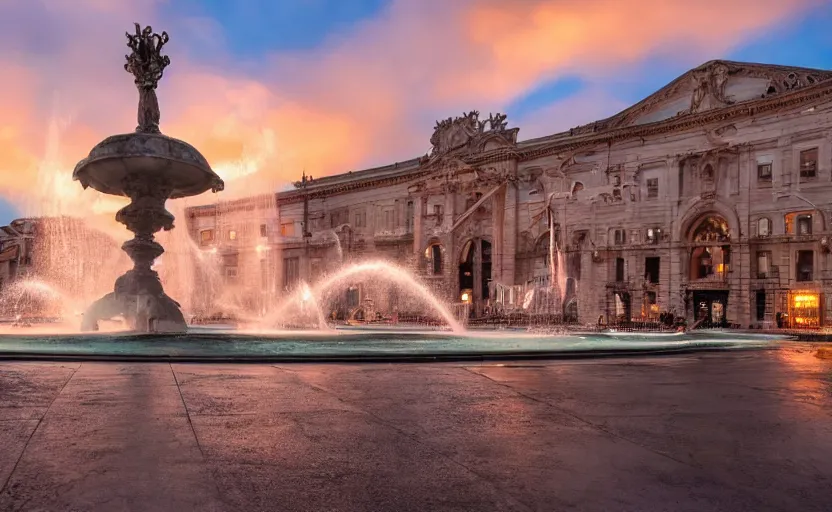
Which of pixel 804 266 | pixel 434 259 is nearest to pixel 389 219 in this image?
pixel 434 259

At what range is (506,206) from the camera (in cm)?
4403

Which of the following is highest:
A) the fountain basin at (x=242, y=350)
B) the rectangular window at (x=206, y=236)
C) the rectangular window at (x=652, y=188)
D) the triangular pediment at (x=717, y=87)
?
the triangular pediment at (x=717, y=87)

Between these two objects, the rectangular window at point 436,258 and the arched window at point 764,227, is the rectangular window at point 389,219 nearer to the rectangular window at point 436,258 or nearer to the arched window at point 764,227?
the rectangular window at point 436,258

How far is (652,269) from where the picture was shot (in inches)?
1441

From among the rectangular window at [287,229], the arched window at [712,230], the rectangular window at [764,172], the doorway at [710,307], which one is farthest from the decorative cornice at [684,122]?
the rectangular window at [287,229]

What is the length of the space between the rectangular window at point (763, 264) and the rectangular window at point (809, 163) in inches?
167

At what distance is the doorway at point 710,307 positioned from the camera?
1344 inches

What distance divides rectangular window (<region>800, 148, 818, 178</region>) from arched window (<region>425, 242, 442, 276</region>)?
80.4 feet

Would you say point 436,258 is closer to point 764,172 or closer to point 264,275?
point 264,275

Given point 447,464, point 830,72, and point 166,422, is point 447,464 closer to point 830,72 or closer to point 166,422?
point 166,422

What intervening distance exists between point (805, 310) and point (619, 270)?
385 inches

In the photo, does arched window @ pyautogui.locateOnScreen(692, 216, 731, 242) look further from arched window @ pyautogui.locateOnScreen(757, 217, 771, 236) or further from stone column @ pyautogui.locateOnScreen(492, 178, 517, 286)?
stone column @ pyautogui.locateOnScreen(492, 178, 517, 286)

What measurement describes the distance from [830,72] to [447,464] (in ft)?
112

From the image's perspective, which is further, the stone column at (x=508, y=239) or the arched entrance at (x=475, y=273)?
the arched entrance at (x=475, y=273)
